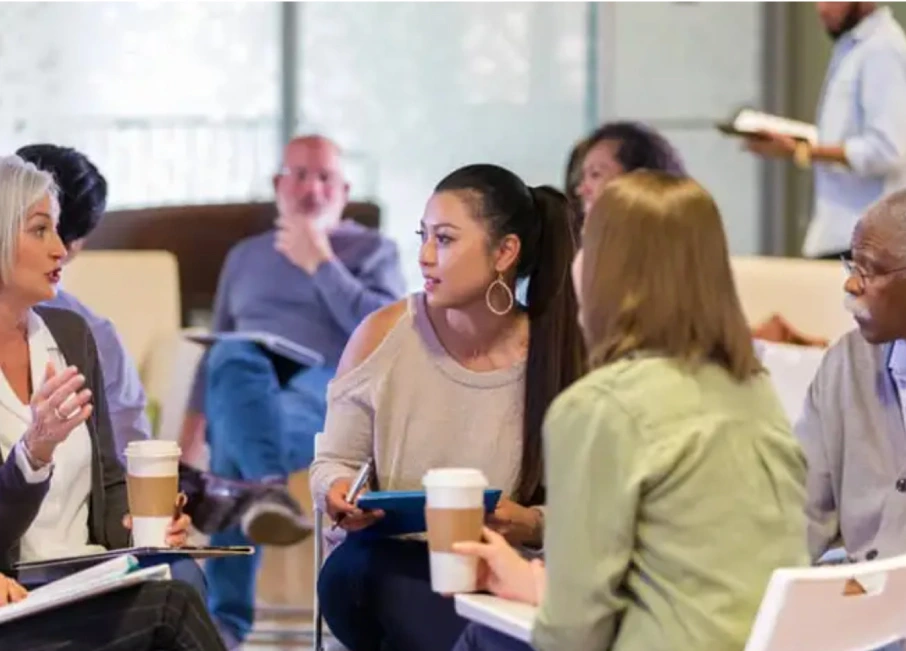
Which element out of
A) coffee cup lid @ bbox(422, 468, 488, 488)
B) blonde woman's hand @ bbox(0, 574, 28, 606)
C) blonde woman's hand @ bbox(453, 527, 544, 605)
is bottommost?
blonde woman's hand @ bbox(0, 574, 28, 606)

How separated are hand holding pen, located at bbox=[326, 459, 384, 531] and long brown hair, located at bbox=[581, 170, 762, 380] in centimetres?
65

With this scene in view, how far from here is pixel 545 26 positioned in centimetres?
675

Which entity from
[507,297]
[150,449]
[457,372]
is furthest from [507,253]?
[150,449]

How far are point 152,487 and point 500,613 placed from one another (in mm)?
676

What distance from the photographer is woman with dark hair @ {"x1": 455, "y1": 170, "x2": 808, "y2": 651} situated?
6.24 feet

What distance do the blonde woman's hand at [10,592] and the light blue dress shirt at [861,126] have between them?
2884 millimetres

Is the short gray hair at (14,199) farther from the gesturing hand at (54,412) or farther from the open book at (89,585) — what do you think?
the open book at (89,585)

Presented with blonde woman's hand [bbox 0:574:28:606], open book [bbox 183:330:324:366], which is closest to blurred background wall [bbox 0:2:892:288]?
open book [bbox 183:330:324:366]

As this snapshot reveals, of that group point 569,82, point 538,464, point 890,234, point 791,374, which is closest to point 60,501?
point 538,464

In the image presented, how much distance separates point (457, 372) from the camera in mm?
2748

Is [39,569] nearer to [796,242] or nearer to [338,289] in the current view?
[338,289]

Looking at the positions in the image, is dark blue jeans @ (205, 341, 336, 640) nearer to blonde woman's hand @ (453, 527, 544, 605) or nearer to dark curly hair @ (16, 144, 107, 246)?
dark curly hair @ (16, 144, 107, 246)

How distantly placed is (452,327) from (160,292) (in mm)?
2408

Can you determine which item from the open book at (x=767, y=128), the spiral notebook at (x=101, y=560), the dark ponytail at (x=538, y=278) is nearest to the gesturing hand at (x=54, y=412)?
the spiral notebook at (x=101, y=560)
